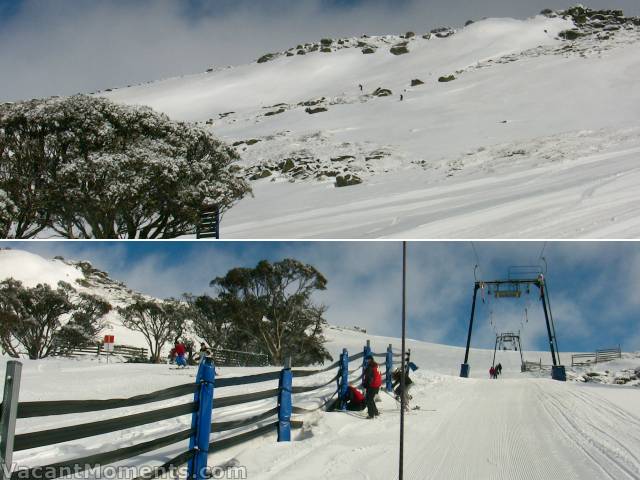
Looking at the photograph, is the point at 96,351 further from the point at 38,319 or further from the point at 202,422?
the point at 202,422

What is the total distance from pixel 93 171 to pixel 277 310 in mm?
18365

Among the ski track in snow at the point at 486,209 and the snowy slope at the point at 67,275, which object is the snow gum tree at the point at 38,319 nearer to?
the snowy slope at the point at 67,275

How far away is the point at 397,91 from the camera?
3135 inches

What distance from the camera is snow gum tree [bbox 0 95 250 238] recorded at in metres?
20.9

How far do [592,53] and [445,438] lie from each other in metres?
76.1

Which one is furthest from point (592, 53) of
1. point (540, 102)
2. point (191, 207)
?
point (191, 207)

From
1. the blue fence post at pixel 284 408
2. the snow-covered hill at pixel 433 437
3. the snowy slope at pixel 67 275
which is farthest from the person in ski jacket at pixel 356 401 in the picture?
the snowy slope at pixel 67 275

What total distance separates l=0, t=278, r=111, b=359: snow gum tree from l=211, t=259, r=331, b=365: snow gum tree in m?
10.7

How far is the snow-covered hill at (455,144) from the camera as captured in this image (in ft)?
60.0

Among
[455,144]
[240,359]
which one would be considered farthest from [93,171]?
[455,144]

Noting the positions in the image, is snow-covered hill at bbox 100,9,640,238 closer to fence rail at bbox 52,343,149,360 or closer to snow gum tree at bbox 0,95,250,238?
snow gum tree at bbox 0,95,250,238

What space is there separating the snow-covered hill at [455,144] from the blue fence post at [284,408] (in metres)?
8.55

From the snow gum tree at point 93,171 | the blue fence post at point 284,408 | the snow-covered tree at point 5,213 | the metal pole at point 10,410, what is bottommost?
the blue fence post at point 284,408

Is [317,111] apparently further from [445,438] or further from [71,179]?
[445,438]
